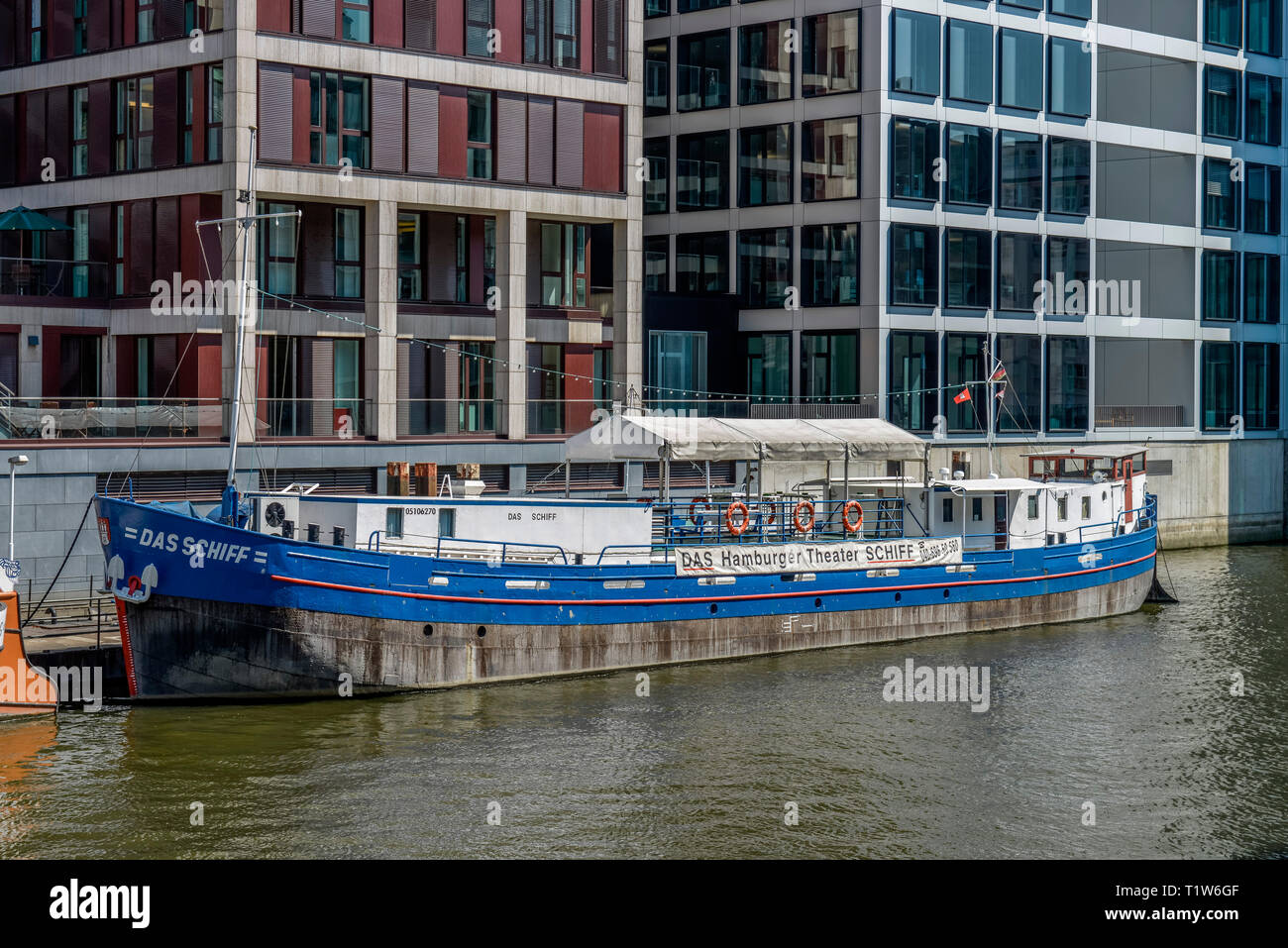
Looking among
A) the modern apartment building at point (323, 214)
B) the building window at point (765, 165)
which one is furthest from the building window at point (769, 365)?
the modern apartment building at point (323, 214)

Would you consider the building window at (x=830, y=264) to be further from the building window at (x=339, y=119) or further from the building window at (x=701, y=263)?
the building window at (x=339, y=119)

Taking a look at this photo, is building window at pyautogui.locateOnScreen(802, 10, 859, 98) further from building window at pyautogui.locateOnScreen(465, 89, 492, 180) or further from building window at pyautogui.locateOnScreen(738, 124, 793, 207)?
building window at pyautogui.locateOnScreen(465, 89, 492, 180)

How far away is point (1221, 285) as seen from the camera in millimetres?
66125

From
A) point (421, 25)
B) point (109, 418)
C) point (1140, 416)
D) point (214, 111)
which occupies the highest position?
point (421, 25)

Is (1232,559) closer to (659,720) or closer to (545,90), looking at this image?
(545,90)

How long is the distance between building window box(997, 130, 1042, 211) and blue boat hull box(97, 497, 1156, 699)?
88.5ft

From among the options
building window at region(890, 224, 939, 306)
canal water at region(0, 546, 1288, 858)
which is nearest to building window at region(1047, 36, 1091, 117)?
building window at region(890, 224, 939, 306)

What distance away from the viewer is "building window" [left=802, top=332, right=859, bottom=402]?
56500mm

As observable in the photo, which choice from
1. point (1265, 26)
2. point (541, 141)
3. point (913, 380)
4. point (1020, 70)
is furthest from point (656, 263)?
point (1265, 26)

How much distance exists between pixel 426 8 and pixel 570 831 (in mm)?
29782

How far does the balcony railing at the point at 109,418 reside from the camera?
120ft

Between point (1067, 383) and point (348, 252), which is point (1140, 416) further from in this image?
point (348, 252)

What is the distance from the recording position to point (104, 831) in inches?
844

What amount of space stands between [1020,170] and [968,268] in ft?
15.1
